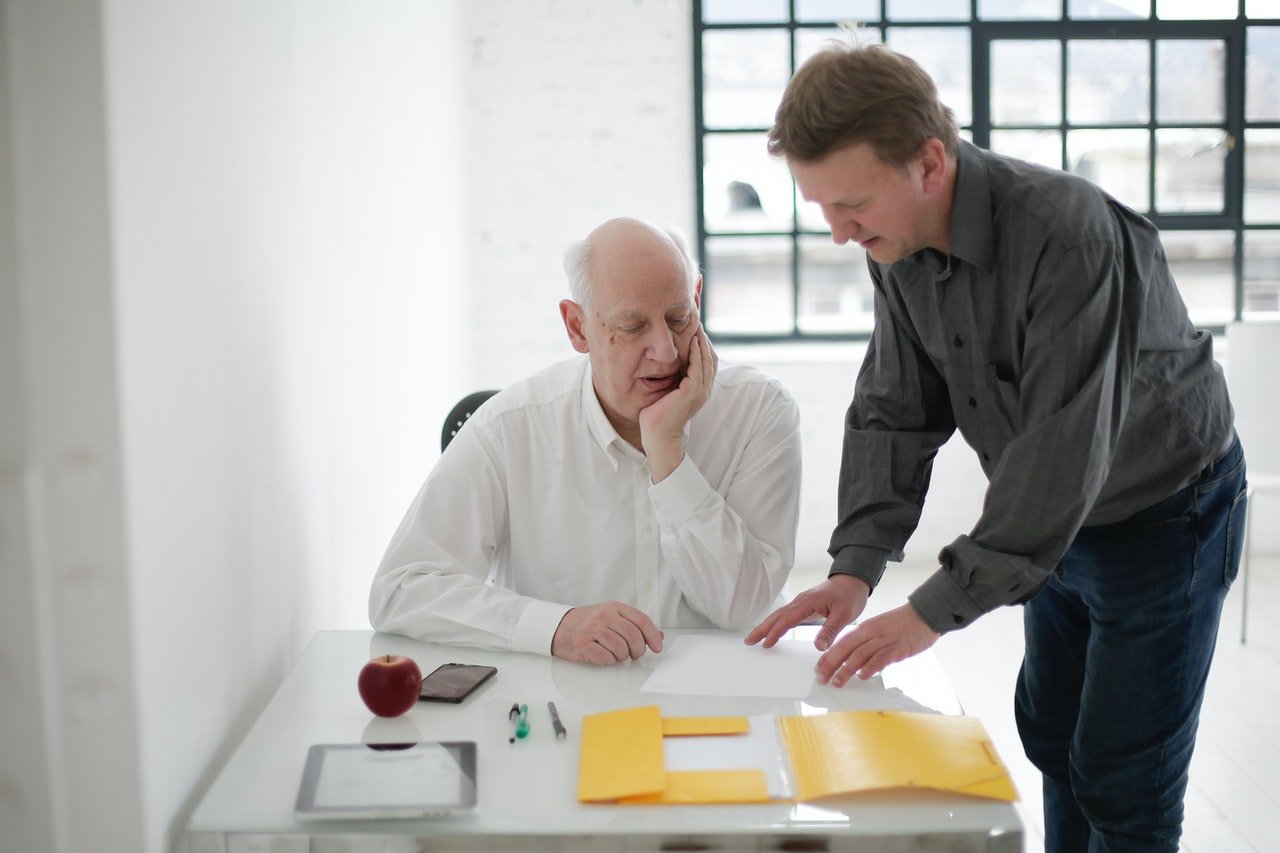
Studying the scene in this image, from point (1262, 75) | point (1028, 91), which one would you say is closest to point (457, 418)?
point (1028, 91)

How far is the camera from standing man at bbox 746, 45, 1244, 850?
1.41 m

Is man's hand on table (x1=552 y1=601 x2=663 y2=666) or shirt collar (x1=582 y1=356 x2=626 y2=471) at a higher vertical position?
shirt collar (x1=582 y1=356 x2=626 y2=471)

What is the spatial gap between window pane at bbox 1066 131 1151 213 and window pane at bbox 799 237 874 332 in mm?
1017

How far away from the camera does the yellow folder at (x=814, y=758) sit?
1.14m

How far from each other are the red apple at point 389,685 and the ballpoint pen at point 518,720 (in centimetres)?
12

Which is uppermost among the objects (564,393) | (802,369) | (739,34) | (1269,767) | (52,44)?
(739,34)

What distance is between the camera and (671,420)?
5.94 feet

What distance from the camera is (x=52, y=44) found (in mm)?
1058

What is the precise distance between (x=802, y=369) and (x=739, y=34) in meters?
1.46

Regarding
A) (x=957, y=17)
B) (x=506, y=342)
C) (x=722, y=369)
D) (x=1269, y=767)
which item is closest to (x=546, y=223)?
(x=506, y=342)

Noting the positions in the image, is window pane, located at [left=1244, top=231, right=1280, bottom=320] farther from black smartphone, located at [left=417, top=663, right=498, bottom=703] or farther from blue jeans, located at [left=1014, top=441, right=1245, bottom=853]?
black smartphone, located at [left=417, top=663, right=498, bottom=703]

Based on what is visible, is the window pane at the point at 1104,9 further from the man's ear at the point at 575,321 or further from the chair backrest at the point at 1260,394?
the man's ear at the point at 575,321

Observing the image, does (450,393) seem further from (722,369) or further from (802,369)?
(722,369)

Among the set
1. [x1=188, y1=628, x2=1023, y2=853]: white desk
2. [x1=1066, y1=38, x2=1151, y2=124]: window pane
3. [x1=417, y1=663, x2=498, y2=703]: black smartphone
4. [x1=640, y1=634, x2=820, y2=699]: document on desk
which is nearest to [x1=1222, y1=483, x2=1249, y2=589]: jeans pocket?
[x1=188, y1=628, x2=1023, y2=853]: white desk
